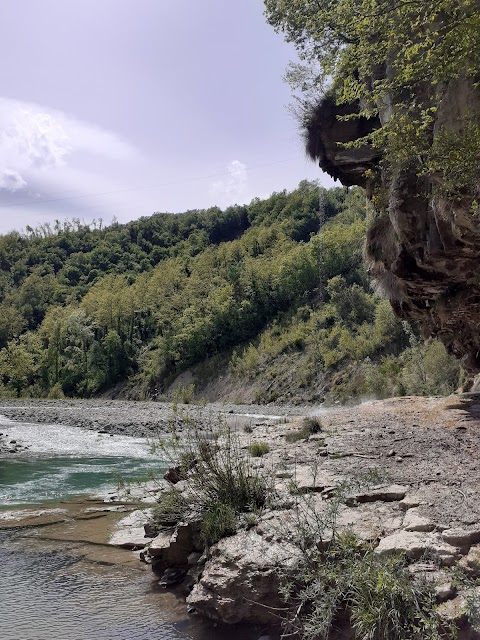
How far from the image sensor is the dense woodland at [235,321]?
162ft

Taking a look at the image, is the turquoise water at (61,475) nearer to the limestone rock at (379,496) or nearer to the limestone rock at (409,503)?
the limestone rock at (379,496)

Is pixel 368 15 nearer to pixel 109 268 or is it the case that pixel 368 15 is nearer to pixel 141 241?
pixel 109 268

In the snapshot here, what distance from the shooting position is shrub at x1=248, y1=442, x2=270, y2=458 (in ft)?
30.8

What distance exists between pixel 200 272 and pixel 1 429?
234 feet

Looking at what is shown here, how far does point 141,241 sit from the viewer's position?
5256 inches

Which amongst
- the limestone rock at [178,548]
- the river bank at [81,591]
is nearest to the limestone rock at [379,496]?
the river bank at [81,591]

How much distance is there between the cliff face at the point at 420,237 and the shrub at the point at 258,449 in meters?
4.78

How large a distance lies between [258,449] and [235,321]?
62400 mm

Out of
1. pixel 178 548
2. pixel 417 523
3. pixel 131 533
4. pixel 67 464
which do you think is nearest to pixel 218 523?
pixel 178 548

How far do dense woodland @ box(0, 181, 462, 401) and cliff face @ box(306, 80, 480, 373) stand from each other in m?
12.2

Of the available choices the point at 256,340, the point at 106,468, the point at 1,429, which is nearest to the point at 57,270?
the point at 256,340

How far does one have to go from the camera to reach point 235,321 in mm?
71812

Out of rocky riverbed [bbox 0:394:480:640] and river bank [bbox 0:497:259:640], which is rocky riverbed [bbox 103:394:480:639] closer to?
rocky riverbed [bbox 0:394:480:640]

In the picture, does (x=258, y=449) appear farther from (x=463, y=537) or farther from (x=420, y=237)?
(x=420, y=237)
